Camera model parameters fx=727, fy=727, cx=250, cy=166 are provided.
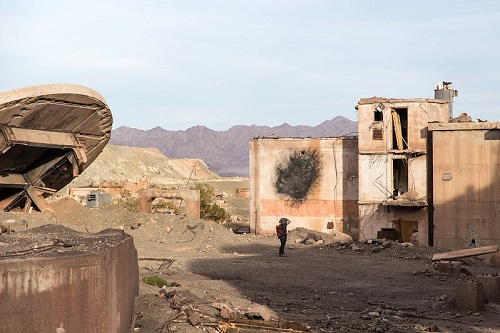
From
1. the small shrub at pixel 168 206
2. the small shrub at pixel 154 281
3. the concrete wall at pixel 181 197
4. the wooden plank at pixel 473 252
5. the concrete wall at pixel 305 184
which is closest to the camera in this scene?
the small shrub at pixel 154 281

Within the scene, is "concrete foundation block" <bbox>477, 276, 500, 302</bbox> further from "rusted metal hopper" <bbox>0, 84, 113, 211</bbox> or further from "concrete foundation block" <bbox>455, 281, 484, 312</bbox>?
"rusted metal hopper" <bbox>0, 84, 113, 211</bbox>

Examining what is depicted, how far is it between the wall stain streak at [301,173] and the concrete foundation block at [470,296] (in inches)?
885

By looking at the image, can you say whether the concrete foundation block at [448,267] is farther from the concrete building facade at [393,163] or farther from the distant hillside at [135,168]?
the distant hillside at [135,168]

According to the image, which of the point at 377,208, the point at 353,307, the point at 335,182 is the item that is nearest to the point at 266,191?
the point at 335,182

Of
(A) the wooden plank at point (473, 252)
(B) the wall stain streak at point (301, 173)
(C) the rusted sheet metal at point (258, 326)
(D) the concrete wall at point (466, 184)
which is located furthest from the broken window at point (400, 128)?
(C) the rusted sheet metal at point (258, 326)

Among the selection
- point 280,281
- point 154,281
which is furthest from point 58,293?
point 280,281

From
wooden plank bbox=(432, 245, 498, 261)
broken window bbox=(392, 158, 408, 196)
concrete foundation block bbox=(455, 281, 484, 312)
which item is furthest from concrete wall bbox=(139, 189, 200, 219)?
concrete foundation block bbox=(455, 281, 484, 312)

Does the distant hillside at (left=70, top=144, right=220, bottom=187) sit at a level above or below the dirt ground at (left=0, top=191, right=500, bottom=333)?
above

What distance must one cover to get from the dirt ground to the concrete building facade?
308 centimetres

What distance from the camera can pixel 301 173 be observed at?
40156mm

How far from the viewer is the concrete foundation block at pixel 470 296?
1736 centimetres

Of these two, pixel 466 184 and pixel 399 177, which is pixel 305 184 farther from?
pixel 466 184

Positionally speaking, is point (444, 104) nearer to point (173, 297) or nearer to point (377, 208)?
point (377, 208)

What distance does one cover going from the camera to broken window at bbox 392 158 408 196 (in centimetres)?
3788
